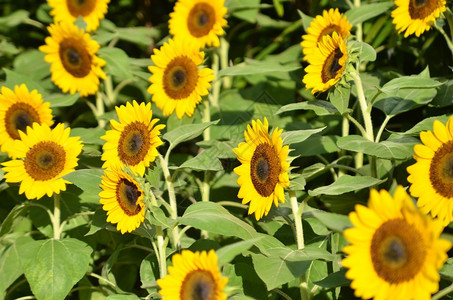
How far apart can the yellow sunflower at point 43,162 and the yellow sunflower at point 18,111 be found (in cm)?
21

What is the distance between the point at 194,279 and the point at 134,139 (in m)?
0.46

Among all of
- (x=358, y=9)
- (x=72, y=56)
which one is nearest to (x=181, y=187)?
(x=72, y=56)

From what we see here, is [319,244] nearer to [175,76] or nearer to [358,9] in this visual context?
[175,76]

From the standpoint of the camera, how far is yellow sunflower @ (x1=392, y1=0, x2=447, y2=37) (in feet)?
5.13

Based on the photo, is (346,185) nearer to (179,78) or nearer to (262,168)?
(262,168)

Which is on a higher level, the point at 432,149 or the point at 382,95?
the point at 382,95

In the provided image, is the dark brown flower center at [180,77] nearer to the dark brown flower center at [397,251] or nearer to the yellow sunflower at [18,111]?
the yellow sunflower at [18,111]

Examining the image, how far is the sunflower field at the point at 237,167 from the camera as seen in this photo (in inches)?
45.3

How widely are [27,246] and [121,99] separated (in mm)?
854

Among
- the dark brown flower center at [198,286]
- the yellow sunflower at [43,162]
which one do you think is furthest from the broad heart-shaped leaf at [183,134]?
the dark brown flower center at [198,286]

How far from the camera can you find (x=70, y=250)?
1.59 meters

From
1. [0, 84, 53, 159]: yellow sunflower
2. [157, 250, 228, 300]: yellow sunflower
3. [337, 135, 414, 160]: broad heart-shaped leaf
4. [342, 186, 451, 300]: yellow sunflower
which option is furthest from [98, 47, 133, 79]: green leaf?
[342, 186, 451, 300]: yellow sunflower

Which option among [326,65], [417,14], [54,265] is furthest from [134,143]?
[417,14]

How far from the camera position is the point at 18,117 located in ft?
6.03
